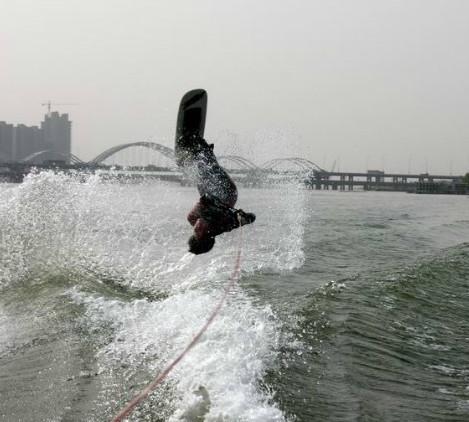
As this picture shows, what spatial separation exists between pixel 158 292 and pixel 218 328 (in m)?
3.27

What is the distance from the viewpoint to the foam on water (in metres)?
4.82

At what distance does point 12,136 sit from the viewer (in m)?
160

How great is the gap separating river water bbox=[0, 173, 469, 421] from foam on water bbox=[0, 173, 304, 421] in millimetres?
24

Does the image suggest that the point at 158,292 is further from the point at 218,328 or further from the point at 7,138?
the point at 7,138

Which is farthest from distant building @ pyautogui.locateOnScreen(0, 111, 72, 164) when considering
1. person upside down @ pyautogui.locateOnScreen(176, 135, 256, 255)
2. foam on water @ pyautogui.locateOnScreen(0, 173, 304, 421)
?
person upside down @ pyautogui.locateOnScreen(176, 135, 256, 255)

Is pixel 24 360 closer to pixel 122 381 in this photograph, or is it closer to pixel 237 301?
pixel 122 381

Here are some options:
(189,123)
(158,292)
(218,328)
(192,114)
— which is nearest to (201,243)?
(218,328)

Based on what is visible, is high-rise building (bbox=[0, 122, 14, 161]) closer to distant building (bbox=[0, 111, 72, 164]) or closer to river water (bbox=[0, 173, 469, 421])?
distant building (bbox=[0, 111, 72, 164])

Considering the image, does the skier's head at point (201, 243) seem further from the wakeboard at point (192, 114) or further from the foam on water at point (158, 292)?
the wakeboard at point (192, 114)

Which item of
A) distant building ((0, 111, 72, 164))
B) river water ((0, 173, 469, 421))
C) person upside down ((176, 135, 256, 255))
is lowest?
river water ((0, 173, 469, 421))

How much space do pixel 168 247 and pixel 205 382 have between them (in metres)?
10.2

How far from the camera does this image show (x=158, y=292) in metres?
9.59

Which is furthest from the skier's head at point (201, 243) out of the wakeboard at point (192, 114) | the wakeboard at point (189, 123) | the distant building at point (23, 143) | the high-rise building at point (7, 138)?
the high-rise building at point (7, 138)

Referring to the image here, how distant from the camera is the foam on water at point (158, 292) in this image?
4820 millimetres
